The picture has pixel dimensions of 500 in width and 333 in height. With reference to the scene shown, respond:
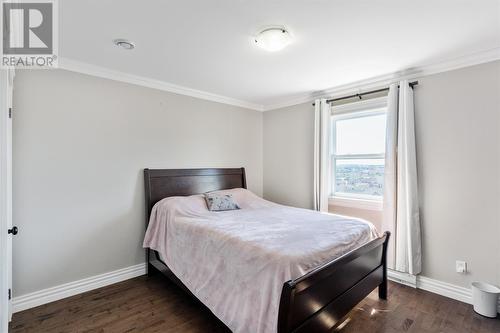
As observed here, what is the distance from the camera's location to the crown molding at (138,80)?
259 cm

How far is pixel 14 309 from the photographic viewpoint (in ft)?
7.38

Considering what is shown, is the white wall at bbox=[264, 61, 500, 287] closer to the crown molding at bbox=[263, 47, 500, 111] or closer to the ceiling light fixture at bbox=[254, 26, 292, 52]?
the crown molding at bbox=[263, 47, 500, 111]

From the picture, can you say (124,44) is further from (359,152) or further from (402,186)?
(402,186)

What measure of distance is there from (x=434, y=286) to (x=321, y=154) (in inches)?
77.4

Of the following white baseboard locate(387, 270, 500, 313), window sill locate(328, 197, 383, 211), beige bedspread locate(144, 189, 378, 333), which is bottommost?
white baseboard locate(387, 270, 500, 313)

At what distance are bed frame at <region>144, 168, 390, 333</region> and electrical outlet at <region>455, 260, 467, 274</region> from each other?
760 mm

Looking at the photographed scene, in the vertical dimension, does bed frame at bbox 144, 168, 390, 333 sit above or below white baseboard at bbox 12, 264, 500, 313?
above

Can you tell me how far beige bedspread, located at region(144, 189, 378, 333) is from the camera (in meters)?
1.57

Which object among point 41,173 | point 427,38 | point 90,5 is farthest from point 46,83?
point 427,38

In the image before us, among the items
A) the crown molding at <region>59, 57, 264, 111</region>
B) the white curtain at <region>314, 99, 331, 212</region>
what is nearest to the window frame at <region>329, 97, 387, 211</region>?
the white curtain at <region>314, 99, 331, 212</region>

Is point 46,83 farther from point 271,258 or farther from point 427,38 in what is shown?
point 427,38

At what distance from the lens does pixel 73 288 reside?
2588 mm

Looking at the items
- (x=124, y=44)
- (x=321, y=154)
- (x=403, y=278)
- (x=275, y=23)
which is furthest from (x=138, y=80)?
(x=403, y=278)

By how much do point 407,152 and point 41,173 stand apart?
380 cm
